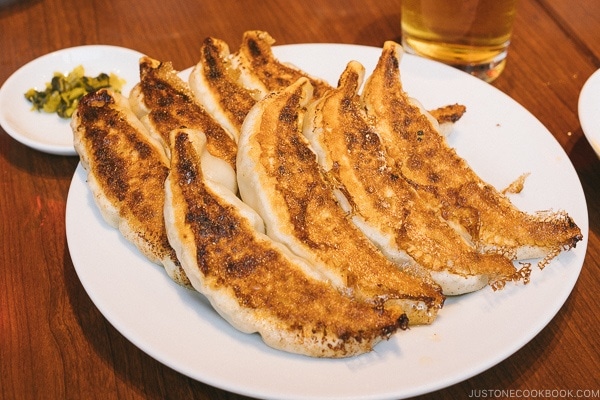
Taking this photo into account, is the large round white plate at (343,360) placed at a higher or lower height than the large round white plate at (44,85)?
higher

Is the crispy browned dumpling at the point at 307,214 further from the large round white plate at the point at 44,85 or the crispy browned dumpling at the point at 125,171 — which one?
the large round white plate at the point at 44,85

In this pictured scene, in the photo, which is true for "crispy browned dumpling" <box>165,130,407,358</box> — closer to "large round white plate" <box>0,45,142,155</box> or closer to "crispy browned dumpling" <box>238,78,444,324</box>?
"crispy browned dumpling" <box>238,78,444,324</box>

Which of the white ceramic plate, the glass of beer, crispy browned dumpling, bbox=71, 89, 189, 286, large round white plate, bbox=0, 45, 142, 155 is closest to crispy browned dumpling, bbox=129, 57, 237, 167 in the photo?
crispy browned dumpling, bbox=71, 89, 189, 286

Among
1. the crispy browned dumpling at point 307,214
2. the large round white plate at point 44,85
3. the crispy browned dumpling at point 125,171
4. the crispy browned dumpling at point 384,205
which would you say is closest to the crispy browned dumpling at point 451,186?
the crispy browned dumpling at point 384,205

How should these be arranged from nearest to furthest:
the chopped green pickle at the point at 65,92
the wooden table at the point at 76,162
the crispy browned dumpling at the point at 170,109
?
the wooden table at the point at 76,162 → the crispy browned dumpling at the point at 170,109 → the chopped green pickle at the point at 65,92

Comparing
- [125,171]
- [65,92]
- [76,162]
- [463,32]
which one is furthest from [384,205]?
[65,92]

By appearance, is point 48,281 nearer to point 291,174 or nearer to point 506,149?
point 291,174

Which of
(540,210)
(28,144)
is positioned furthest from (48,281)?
(540,210)
